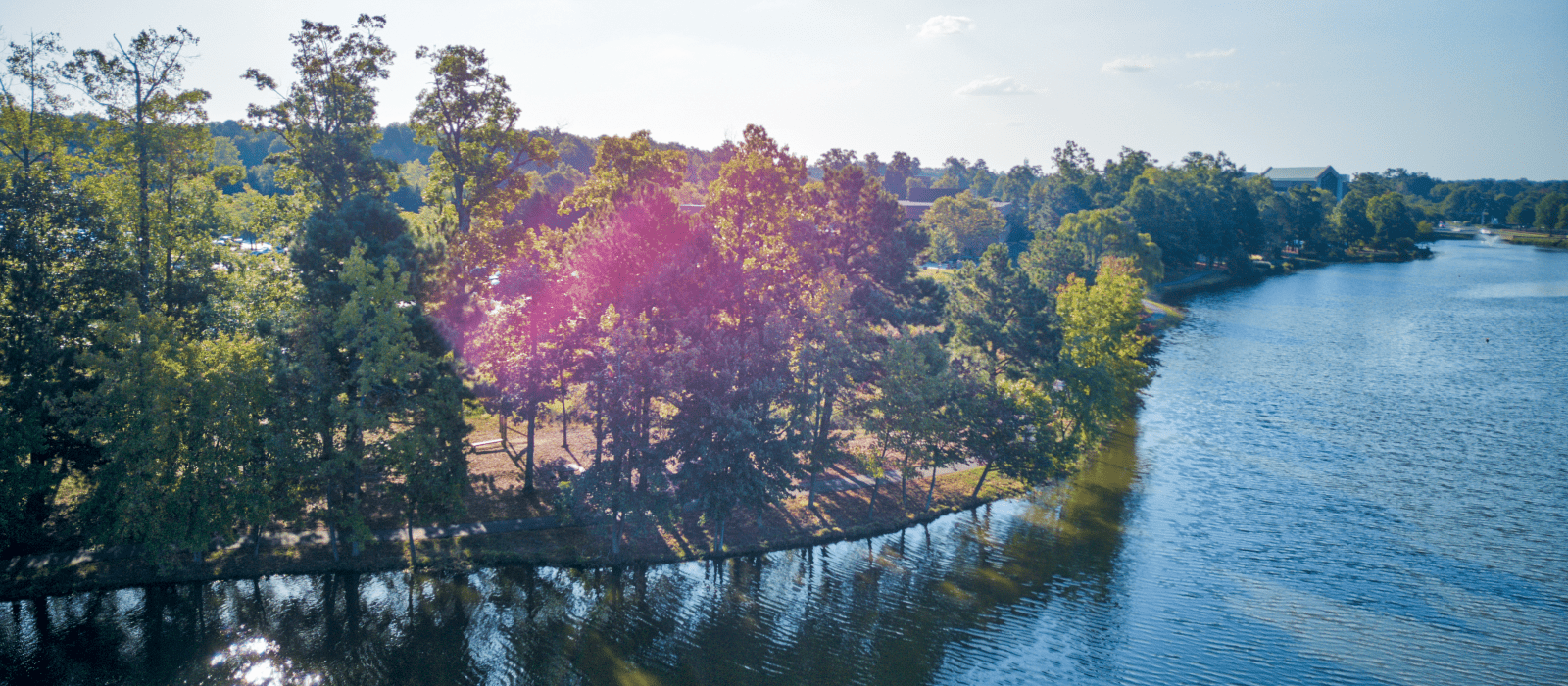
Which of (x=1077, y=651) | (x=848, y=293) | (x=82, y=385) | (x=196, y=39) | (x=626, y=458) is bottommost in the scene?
(x=1077, y=651)

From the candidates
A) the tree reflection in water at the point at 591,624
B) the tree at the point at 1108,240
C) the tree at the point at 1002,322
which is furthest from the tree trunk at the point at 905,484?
the tree at the point at 1108,240

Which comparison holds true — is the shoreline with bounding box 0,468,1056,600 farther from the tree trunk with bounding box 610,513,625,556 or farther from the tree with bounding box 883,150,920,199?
the tree with bounding box 883,150,920,199

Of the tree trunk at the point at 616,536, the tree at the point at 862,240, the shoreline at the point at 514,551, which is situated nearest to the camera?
the shoreline at the point at 514,551

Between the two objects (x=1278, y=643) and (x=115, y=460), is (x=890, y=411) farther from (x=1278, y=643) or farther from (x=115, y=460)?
(x=115, y=460)

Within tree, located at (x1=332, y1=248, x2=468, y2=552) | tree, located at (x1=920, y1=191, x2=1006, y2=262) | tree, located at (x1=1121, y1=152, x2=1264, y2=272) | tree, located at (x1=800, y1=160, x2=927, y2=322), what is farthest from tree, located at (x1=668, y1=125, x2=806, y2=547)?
tree, located at (x1=1121, y1=152, x2=1264, y2=272)

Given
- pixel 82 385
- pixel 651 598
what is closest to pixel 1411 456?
pixel 651 598

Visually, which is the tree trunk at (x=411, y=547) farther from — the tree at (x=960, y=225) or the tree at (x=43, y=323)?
the tree at (x=960, y=225)
